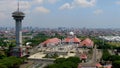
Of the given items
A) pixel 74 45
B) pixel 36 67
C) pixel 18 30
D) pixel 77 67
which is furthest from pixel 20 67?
pixel 74 45

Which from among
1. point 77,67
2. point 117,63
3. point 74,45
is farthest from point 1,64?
point 74,45

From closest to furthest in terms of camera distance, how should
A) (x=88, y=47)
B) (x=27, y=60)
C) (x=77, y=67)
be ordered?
1. (x=77, y=67)
2. (x=27, y=60)
3. (x=88, y=47)

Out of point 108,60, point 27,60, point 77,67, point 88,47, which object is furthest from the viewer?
point 88,47

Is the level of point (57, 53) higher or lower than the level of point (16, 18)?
lower

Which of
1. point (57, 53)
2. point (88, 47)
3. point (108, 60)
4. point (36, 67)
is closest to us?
point (36, 67)

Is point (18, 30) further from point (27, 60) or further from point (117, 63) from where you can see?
point (117, 63)

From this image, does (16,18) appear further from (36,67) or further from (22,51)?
(36,67)

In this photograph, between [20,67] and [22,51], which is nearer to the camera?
[20,67]

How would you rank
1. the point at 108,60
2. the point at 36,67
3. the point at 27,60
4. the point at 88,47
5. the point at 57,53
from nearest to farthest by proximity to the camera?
the point at 36,67, the point at 108,60, the point at 27,60, the point at 57,53, the point at 88,47

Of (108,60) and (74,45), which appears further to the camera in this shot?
(74,45)
